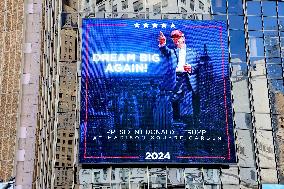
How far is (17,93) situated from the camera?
2053 cm

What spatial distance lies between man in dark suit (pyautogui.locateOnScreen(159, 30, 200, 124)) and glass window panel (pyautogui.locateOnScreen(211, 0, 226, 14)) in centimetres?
288

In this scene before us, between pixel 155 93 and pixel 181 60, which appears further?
pixel 181 60

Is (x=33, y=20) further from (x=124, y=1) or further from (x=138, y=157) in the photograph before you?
(x=124, y=1)

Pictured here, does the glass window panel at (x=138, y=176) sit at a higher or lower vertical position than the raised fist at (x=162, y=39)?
lower

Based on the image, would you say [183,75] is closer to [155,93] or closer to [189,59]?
[189,59]

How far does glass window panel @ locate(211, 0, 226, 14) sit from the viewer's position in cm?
2345

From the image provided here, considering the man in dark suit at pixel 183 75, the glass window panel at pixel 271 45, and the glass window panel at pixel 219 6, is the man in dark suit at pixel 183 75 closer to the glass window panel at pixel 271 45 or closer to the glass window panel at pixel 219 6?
the glass window panel at pixel 219 6

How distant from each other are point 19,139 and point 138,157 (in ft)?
14.0

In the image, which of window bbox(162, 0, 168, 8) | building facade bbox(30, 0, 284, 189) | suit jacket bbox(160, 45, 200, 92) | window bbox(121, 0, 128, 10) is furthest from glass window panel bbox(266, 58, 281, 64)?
window bbox(121, 0, 128, 10)

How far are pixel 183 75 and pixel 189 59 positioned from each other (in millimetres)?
719

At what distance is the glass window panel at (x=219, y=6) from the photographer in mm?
23453

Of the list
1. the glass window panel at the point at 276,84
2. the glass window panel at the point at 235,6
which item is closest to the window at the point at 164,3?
the glass window panel at the point at 235,6

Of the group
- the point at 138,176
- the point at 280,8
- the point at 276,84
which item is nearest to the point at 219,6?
the point at 280,8

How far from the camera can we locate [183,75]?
20.9 m
